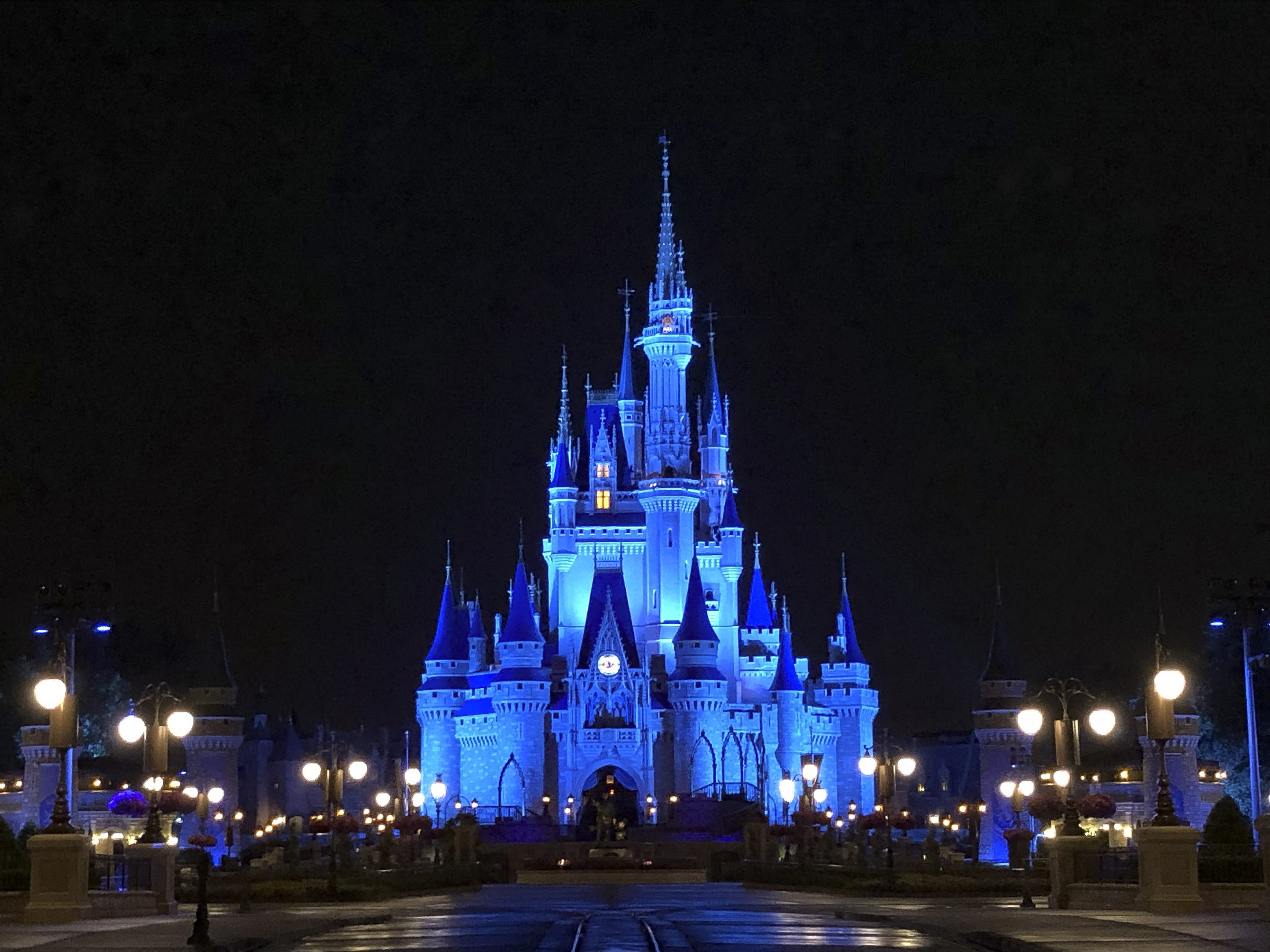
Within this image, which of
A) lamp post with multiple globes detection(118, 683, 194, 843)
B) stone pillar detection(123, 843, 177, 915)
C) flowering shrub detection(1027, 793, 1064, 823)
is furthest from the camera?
flowering shrub detection(1027, 793, 1064, 823)

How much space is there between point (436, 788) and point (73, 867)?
47.9 meters

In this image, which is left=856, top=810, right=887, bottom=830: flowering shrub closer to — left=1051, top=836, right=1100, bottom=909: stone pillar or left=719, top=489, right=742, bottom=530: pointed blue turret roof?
left=1051, top=836, right=1100, bottom=909: stone pillar

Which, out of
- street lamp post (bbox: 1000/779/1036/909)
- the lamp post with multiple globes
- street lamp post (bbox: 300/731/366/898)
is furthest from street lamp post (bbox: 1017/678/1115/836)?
the lamp post with multiple globes

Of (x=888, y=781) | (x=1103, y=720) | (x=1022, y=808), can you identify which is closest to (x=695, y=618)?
(x=1022, y=808)

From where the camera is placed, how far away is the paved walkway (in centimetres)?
2280

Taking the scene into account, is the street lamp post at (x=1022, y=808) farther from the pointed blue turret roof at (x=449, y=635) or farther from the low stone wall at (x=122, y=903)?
the pointed blue turret roof at (x=449, y=635)

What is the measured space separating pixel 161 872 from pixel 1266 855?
17.3 metres

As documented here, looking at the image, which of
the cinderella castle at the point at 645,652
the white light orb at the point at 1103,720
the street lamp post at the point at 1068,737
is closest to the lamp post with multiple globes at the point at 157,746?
the street lamp post at the point at 1068,737

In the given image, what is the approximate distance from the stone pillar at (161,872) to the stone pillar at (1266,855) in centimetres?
1693

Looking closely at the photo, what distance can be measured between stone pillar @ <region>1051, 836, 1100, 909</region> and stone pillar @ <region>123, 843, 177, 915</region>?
14.3m

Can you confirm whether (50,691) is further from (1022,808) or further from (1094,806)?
(1022,808)

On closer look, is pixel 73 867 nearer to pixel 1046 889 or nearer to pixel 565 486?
pixel 1046 889

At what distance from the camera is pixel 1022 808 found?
52062mm

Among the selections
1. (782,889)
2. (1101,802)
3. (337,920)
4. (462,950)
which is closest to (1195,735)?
(782,889)
